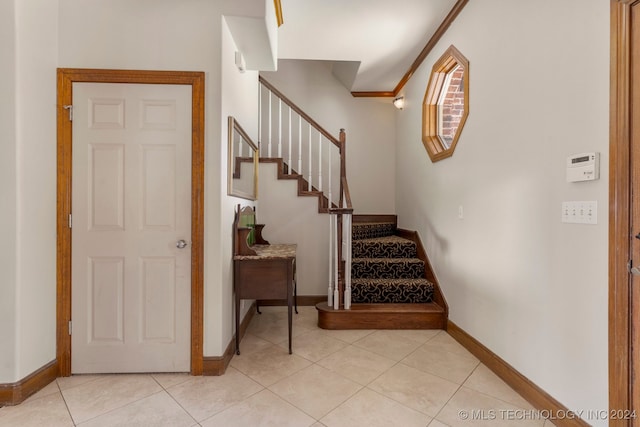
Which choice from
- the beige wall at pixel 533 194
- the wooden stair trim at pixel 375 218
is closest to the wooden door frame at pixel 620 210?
the beige wall at pixel 533 194

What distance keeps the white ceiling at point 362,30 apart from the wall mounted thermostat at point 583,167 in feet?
6.47

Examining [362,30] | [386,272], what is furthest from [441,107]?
[386,272]

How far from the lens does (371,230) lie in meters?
4.24

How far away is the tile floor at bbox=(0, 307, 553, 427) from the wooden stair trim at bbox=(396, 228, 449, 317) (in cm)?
57

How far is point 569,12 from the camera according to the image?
161cm

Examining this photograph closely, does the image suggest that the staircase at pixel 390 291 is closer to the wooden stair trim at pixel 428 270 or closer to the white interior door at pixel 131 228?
the wooden stair trim at pixel 428 270

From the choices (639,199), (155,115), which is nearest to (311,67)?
(155,115)

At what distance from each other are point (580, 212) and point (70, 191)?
10.2ft

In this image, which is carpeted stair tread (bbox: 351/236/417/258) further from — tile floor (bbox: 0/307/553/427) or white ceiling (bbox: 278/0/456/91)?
white ceiling (bbox: 278/0/456/91)

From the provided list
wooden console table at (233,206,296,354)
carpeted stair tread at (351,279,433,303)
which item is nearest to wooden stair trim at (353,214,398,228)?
carpeted stair tread at (351,279,433,303)

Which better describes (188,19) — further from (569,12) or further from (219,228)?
(569,12)

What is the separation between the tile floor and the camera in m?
1.69

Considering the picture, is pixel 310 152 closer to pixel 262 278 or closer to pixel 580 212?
pixel 262 278

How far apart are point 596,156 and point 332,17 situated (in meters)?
2.47
